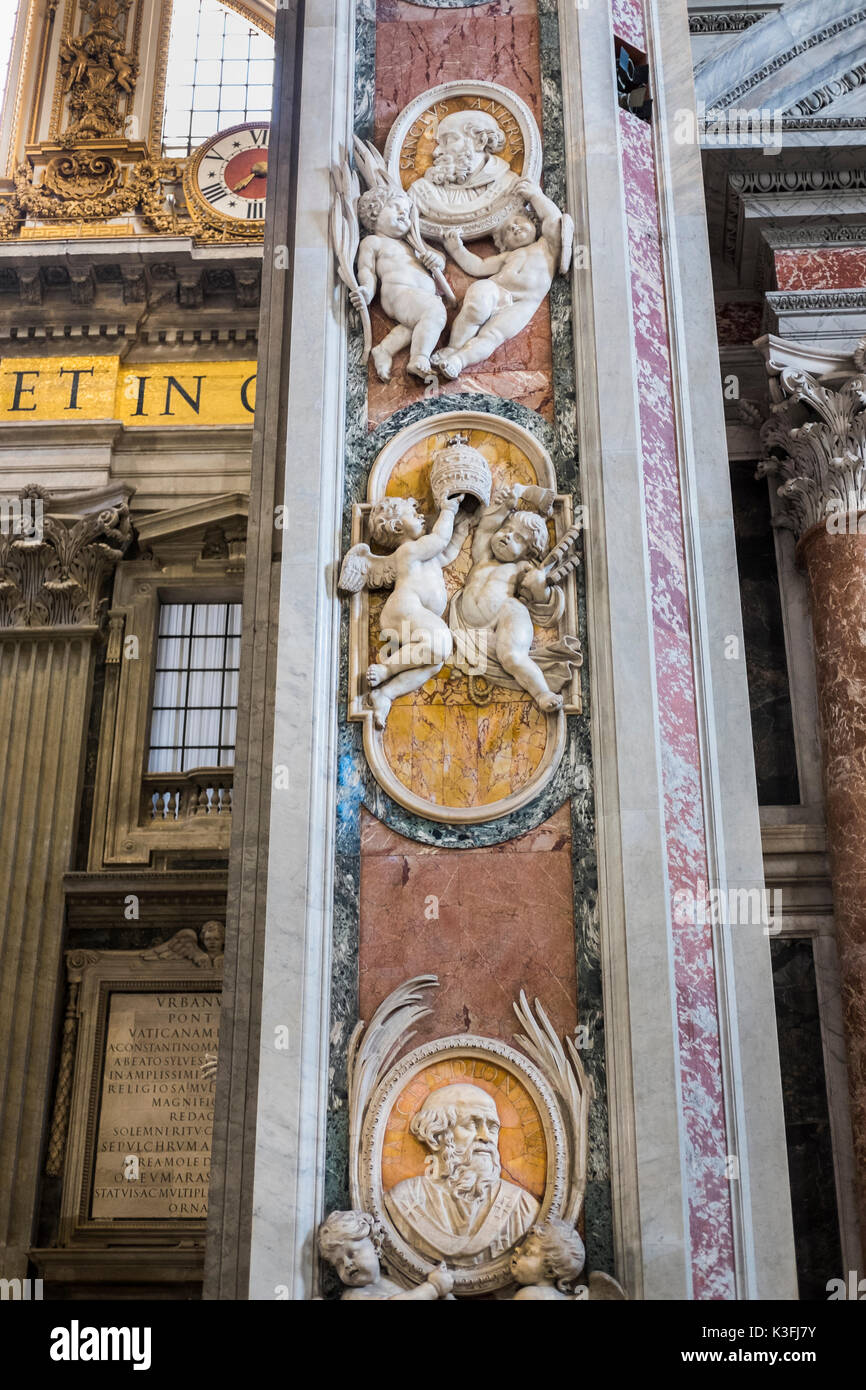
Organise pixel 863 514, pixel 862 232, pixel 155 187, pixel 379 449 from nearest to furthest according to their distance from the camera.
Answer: pixel 379 449
pixel 863 514
pixel 862 232
pixel 155 187

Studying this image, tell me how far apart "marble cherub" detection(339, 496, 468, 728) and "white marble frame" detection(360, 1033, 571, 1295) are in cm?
153

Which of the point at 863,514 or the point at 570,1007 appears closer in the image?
the point at 570,1007

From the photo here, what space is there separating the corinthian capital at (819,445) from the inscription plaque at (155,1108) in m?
5.82

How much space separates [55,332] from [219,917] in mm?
5750

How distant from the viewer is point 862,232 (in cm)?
1043

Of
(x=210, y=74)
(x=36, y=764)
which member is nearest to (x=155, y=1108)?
(x=36, y=764)

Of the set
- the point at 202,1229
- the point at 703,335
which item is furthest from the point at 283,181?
the point at 202,1229

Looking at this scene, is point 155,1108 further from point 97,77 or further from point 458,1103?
point 97,77

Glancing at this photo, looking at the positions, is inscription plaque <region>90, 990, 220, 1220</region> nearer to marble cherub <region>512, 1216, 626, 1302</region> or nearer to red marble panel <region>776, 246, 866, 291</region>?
marble cherub <region>512, 1216, 626, 1302</region>

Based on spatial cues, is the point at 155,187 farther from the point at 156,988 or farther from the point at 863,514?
the point at 863,514

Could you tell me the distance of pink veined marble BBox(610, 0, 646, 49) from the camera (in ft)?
29.5

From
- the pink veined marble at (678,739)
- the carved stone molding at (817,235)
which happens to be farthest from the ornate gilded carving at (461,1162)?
the carved stone molding at (817,235)

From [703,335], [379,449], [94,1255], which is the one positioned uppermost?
[703,335]

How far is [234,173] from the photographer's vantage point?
15.8 m
